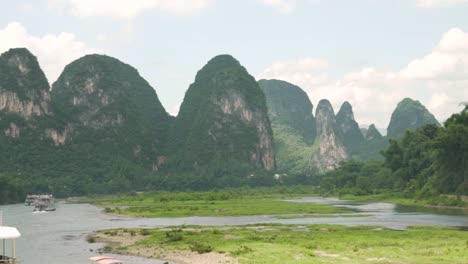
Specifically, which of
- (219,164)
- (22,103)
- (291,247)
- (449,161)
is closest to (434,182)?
(449,161)

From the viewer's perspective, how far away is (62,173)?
566ft

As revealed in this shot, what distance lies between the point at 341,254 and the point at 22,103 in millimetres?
160449

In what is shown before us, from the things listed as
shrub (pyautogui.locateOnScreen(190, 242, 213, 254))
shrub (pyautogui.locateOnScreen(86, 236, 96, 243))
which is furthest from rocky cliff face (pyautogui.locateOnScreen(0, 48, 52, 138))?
shrub (pyautogui.locateOnScreen(190, 242, 213, 254))

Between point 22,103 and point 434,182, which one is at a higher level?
point 22,103

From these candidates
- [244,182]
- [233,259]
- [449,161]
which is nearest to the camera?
[233,259]

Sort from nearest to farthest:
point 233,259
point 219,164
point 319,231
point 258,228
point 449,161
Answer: point 233,259 < point 319,231 < point 258,228 < point 449,161 < point 219,164

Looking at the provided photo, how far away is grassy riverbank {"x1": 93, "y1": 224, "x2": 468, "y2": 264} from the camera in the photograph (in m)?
34.8

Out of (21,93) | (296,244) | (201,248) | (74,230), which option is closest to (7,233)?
(201,248)

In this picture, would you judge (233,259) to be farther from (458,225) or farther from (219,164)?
(219,164)

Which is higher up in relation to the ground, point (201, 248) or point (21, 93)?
point (21, 93)

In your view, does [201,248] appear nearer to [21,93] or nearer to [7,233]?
[7,233]

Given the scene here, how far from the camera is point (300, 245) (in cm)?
4062

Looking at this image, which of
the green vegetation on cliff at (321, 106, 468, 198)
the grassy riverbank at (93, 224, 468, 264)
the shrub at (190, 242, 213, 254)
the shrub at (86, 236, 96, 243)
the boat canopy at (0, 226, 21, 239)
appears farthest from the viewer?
the green vegetation on cliff at (321, 106, 468, 198)

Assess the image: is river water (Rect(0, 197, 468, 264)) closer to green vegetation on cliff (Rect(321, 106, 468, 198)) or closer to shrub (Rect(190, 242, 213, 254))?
shrub (Rect(190, 242, 213, 254))
